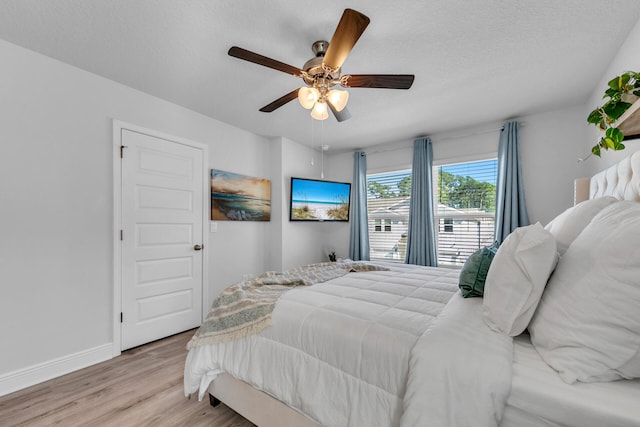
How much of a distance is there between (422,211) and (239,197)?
2.50 meters

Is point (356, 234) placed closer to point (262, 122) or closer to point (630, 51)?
point (262, 122)

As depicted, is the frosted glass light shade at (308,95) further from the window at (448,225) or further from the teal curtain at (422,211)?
the window at (448,225)

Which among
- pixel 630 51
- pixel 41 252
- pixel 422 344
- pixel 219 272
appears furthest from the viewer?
pixel 219 272

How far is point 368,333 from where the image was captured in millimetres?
1152

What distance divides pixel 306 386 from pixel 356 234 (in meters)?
3.24

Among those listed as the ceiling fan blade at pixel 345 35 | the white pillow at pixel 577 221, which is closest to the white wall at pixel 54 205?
the ceiling fan blade at pixel 345 35

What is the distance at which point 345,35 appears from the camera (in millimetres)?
1415

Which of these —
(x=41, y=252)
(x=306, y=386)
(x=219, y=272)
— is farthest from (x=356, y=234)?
(x=41, y=252)

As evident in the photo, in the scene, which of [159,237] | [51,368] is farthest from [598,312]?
[51,368]

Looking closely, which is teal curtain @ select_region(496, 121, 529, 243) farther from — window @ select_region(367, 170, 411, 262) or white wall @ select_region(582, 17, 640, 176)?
window @ select_region(367, 170, 411, 262)

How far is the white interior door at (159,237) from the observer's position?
8.30 feet

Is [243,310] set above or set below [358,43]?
below

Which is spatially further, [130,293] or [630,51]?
[130,293]

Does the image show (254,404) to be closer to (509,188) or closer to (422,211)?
(422,211)
